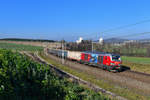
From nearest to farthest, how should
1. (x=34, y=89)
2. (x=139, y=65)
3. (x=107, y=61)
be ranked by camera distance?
(x=34, y=89)
(x=107, y=61)
(x=139, y=65)

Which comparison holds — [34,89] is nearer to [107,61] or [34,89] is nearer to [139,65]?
[107,61]

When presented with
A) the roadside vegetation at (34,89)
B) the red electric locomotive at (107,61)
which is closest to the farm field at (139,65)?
the red electric locomotive at (107,61)

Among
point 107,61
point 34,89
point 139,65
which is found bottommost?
point 139,65

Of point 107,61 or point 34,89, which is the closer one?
point 34,89

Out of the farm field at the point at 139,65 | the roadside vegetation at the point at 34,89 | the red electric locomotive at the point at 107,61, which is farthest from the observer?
the farm field at the point at 139,65

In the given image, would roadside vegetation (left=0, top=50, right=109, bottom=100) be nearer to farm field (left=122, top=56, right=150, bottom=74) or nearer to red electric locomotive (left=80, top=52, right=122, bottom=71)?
red electric locomotive (left=80, top=52, right=122, bottom=71)

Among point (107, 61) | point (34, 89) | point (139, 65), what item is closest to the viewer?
point (34, 89)

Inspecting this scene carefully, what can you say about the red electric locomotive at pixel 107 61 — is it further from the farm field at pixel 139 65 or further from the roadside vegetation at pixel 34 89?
the roadside vegetation at pixel 34 89

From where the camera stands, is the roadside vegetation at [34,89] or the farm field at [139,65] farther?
the farm field at [139,65]

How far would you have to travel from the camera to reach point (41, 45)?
11156cm

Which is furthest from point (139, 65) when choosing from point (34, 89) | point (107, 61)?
point (34, 89)

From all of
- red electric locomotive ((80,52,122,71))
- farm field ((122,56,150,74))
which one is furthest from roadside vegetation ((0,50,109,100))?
farm field ((122,56,150,74))

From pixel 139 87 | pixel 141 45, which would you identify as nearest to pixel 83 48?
pixel 141 45

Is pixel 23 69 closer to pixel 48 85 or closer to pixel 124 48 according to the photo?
pixel 48 85
